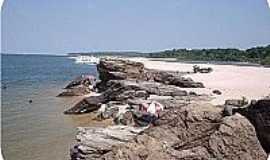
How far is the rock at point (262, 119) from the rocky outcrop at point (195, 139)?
0.37 meters

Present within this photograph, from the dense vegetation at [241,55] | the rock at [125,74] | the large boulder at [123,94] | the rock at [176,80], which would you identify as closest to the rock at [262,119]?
the large boulder at [123,94]

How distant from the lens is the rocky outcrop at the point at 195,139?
370cm

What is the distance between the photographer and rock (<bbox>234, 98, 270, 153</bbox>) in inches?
166

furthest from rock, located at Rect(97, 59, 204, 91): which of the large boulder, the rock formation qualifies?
the rock formation

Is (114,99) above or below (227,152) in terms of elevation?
below

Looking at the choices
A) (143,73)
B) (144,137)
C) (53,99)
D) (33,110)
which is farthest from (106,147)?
(143,73)

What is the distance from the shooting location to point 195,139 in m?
3.96

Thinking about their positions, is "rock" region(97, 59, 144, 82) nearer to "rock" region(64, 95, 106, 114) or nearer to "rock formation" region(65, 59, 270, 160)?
"rock" region(64, 95, 106, 114)

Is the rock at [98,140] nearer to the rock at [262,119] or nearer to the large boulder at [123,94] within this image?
the rock at [262,119]

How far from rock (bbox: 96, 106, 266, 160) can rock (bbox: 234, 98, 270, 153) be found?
0.39 metres

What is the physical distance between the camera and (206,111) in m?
4.20

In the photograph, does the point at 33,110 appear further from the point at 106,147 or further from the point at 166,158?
the point at 166,158

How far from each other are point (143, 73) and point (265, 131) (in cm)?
1433

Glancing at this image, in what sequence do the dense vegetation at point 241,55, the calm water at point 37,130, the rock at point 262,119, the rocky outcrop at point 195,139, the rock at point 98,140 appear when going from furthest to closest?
the dense vegetation at point 241,55 → the calm water at point 37,130 → the rock at point 98,140 → the rock at point 262,119 → the rocky outcrop at point 195,139
